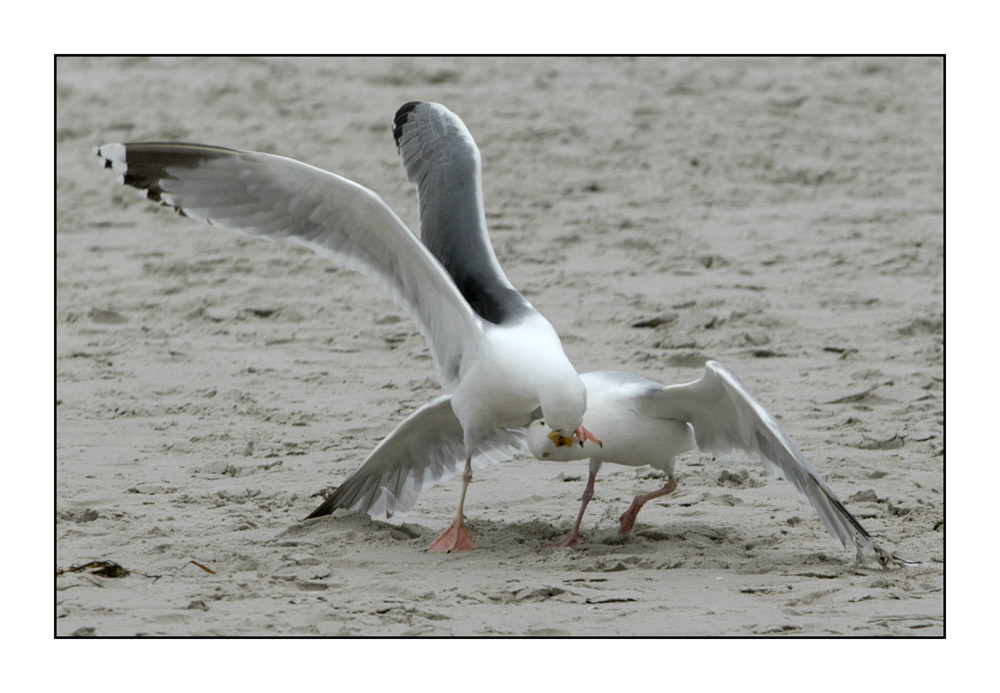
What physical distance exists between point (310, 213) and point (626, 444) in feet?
4.70

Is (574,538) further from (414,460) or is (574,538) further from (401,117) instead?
(401,117)

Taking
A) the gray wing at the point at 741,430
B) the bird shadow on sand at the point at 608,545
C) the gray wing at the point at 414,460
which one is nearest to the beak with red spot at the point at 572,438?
the gray wing at the point at 741,430

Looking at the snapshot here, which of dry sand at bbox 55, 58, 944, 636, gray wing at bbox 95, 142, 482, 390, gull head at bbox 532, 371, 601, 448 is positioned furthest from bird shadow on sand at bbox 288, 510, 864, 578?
gray wing at bbox 95, 142, 482, 390

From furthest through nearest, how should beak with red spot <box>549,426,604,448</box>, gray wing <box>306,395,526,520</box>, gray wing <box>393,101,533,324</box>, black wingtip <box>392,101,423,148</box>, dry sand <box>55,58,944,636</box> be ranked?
black wingtip <box>392,101,423,148</box> < gray wing <box>306,395,526,520</box> < gray wing <box>393,101,533,324</box> < beak with red spot <box>549,426,604,448</box> < dry sand <box>55,58,944,636</box>

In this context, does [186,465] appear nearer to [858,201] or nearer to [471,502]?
[471,502]

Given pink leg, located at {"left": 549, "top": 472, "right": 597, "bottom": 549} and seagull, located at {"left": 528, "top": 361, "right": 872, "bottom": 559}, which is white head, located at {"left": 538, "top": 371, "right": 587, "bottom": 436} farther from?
pink leg, located at {"left": 549, "top": 472, "right": 597, "bottom": 549}

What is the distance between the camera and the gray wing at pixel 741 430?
4.62m

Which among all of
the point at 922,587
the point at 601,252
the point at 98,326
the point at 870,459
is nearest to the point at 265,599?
the point at 922,587

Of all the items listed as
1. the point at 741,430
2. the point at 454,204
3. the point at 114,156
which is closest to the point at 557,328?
the point at 454,204

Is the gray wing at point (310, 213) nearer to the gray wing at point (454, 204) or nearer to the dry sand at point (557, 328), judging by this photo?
the gray wing at point (454, 204)

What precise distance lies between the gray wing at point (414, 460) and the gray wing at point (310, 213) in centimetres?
37

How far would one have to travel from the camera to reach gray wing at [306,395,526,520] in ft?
17.6

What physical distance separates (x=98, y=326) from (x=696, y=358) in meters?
3.28

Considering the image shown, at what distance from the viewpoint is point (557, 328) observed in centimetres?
757
